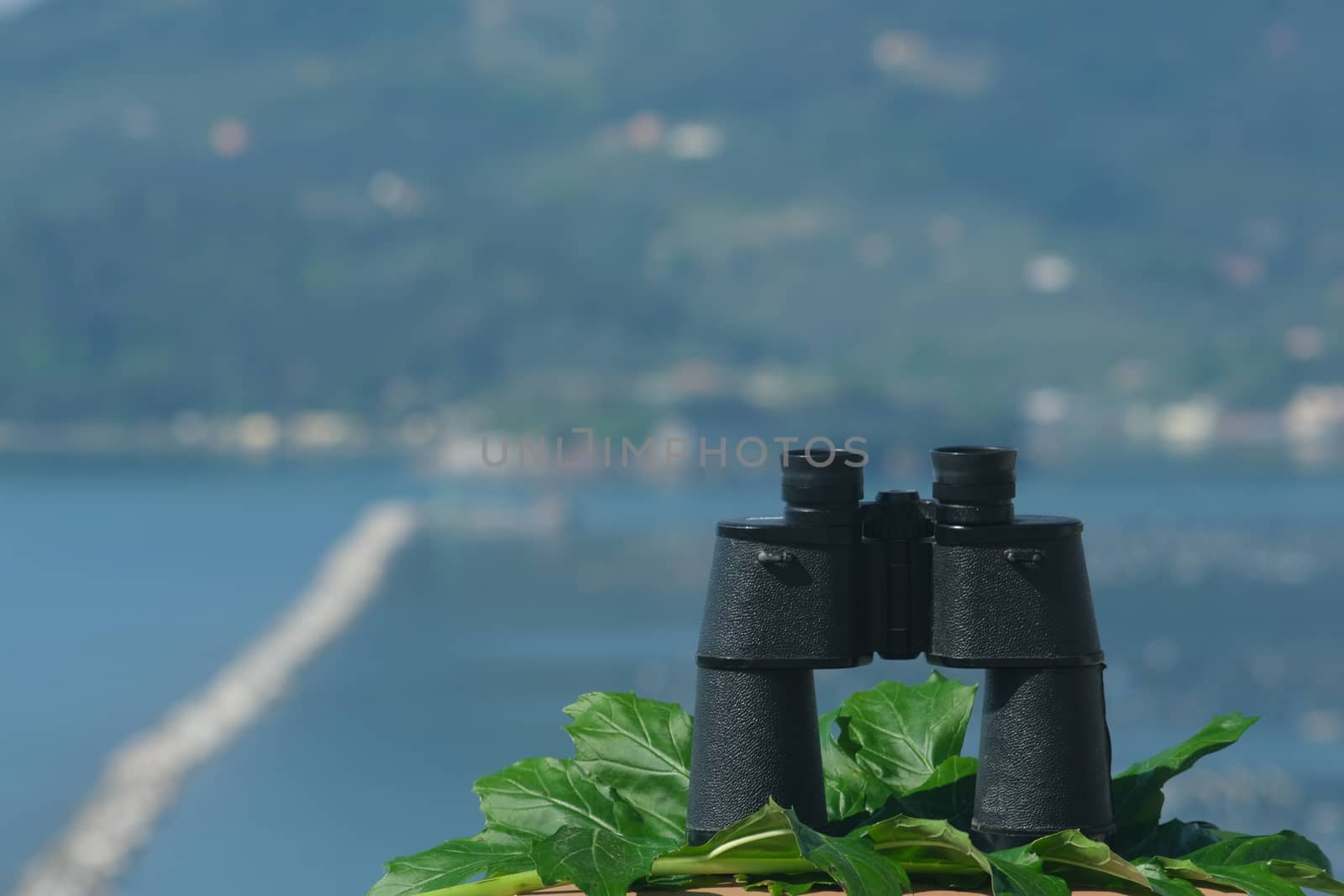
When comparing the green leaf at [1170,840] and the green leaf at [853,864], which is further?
the green leaf at [1170,840]

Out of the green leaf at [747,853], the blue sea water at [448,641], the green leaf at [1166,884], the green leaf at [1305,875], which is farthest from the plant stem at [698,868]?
the blue sea water at [448,641]

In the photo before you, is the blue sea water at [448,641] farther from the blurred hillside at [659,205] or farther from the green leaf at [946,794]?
the green leaf at [946,794]

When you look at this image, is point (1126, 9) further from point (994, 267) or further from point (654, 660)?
point (654, 660)

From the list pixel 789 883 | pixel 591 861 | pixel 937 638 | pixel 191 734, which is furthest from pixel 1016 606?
pixel 191 734

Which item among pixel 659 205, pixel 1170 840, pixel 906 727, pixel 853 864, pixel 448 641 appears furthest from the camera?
pixel 659 205

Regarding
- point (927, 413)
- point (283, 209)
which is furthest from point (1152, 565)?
point (283, 209)

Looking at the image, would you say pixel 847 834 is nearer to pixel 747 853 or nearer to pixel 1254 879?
pixel 747 853

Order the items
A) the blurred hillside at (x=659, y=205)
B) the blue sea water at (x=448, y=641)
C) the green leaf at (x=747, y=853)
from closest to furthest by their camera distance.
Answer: the green leaf at (x=747, y=853) → the blue sea water at (x=448, y=641) → the blurred hillside at (x=659, y=205)
